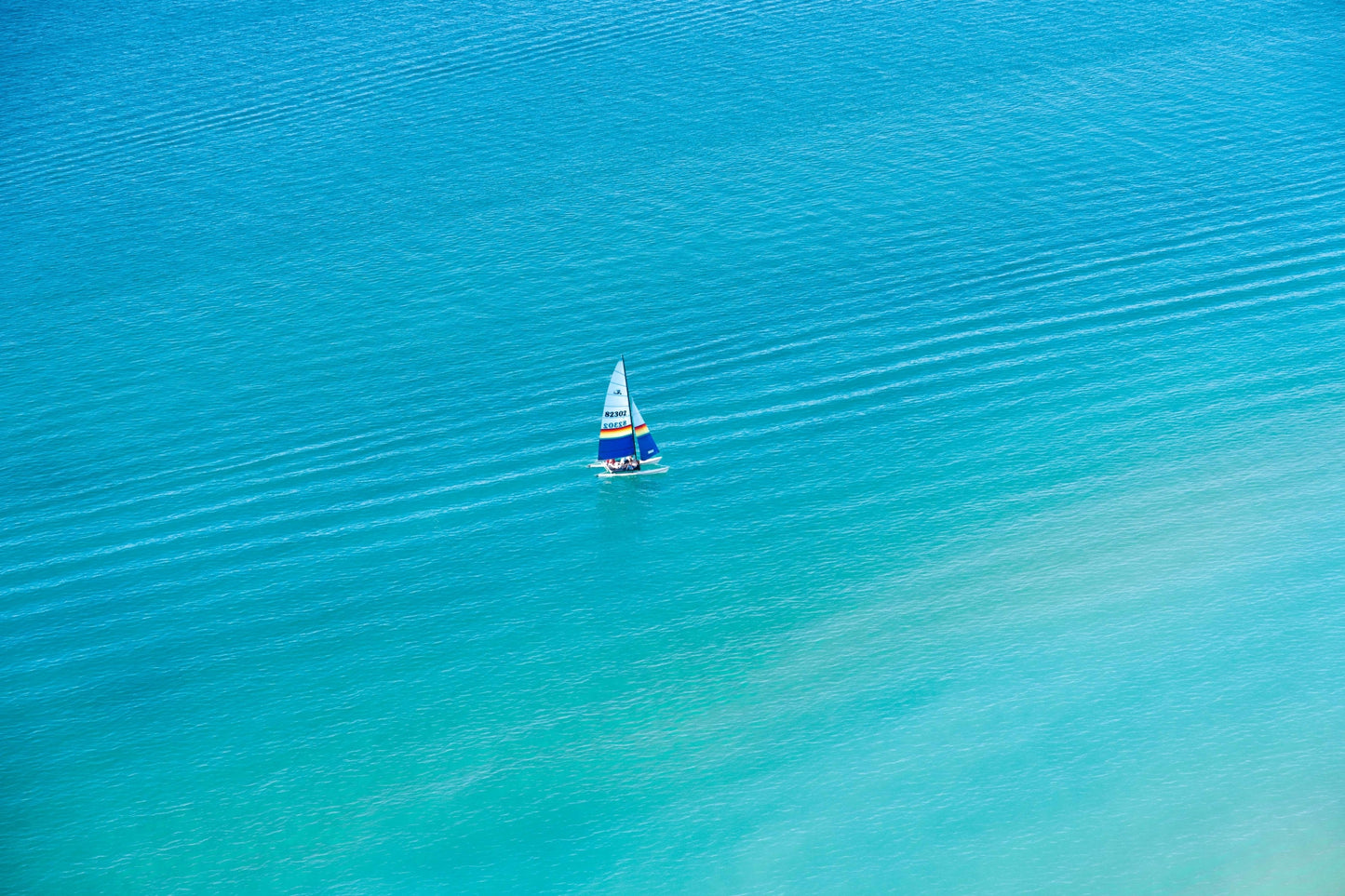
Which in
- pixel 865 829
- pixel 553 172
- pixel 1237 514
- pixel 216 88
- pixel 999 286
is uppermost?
pixel 216 88

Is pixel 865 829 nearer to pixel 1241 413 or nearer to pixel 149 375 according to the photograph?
pixel 1241 413

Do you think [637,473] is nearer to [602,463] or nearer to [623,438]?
[602,463]

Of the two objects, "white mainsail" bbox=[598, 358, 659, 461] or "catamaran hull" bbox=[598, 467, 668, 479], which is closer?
"white mainsail" bbox=[598, 358, 659, 461]

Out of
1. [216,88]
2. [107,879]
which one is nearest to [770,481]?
[107,879]

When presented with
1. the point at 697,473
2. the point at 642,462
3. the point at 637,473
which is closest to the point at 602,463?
the point at 637,473

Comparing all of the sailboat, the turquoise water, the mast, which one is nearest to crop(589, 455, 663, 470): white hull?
the sailboat

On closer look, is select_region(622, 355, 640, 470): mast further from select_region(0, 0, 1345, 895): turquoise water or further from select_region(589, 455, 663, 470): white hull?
select_region(0, 0, 1345, 895): turquoise water
